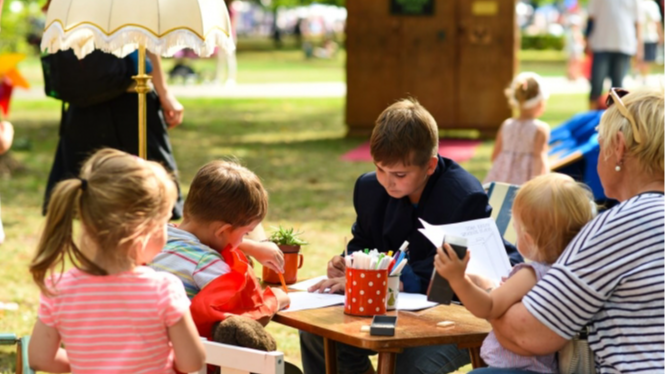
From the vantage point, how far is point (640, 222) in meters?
2.68

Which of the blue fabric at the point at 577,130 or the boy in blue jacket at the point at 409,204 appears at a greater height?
the boy in blue jacket at the point at 409,204

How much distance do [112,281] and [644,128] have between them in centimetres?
149

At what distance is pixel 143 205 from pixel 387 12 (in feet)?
37.7

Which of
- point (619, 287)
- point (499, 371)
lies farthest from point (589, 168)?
point (619, 287)

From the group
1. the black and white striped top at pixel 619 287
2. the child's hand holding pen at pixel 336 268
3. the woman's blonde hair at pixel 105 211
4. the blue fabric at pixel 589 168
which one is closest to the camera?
the woman's blonde hair at pixel 105 211

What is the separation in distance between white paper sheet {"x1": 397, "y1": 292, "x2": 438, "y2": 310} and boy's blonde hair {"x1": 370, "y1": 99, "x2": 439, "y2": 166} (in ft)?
1.57

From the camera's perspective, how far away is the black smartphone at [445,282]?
280cm

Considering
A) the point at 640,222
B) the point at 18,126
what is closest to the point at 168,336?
the point at 640,222

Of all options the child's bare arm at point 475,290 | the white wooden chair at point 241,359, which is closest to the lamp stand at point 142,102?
the white wooden chair at point 241,359

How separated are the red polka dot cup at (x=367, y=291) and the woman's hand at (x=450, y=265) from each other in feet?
1.54

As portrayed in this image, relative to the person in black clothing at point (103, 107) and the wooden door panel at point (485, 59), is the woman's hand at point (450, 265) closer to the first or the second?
the person in black clothing at point (103, 107)

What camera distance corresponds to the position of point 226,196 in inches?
128

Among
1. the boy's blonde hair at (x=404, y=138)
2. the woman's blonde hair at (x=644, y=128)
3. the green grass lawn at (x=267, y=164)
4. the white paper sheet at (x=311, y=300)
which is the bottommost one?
the green grass lawn at (x=267, y=164)

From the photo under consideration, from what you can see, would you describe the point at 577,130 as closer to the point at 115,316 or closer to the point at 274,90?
the point at 115,316
